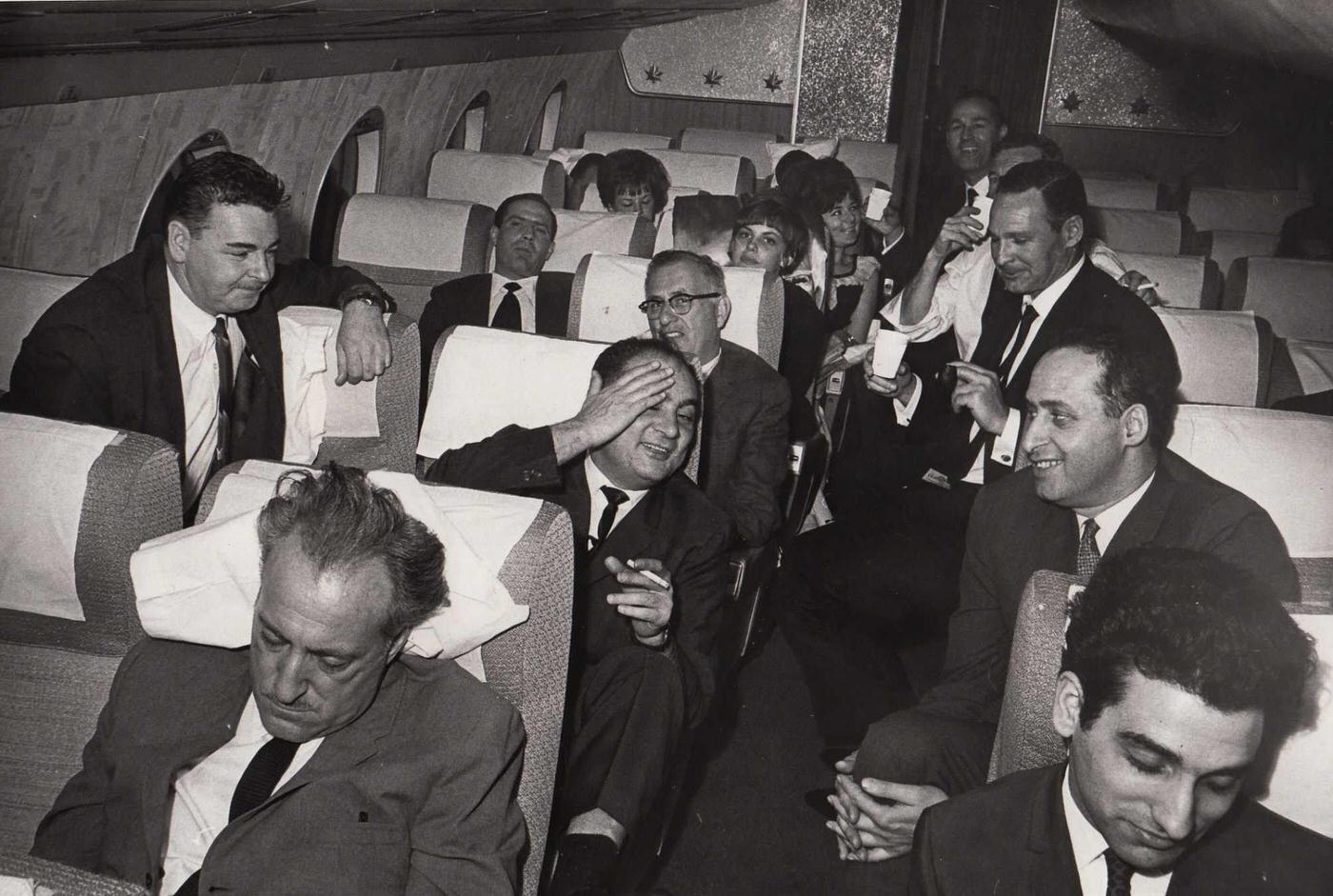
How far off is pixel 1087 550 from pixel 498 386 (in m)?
1.41

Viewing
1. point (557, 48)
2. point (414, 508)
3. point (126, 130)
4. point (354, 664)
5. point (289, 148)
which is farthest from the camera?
point (557, 48)

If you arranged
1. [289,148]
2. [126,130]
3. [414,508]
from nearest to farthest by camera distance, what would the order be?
[414,508], [126,130], [289,148]

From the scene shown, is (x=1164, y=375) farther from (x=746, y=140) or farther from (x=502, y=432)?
(x=746, y=140)

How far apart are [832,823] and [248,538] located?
1.23 m

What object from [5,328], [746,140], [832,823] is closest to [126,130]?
[5,328]

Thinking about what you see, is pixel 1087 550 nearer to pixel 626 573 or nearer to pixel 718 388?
pixel 626 573

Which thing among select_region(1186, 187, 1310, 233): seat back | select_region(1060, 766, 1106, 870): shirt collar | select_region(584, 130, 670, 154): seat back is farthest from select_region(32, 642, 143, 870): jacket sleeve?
select_region(584, 130, 670, 154): seat back

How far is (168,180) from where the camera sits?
4121 millimetres

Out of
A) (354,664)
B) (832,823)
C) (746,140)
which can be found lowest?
(832,823)

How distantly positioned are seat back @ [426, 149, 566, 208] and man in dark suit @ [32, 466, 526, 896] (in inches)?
163

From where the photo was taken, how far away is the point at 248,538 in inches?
68.0

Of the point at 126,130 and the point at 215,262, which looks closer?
the point at 215,262

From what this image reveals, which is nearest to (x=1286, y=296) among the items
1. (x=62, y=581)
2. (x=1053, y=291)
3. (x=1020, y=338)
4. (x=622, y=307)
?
(x=1053, y=291)

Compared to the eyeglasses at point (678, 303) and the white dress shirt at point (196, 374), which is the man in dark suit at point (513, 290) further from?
the white dress shirt at point (196, 374)
